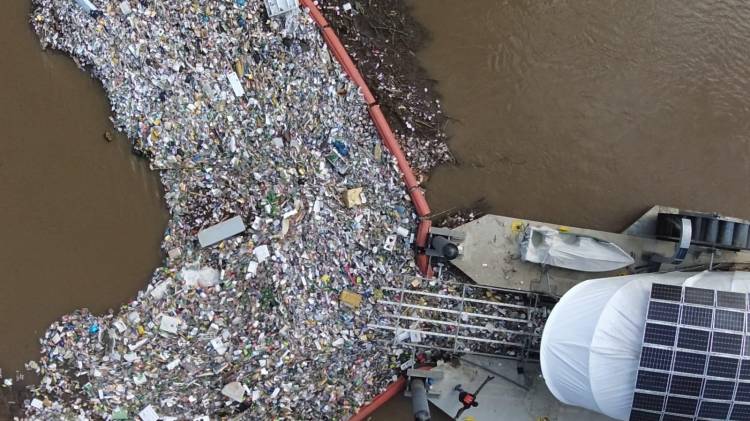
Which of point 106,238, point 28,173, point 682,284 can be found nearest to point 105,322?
point 106,238

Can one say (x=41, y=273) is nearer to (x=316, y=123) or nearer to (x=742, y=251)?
(x=316, y=123)

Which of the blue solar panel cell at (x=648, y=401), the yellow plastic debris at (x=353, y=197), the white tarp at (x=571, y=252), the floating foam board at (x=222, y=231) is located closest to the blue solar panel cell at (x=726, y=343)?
the blue solar panel cell at (x=648, y=401)

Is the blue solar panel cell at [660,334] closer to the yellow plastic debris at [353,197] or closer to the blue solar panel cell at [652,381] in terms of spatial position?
the blue solar panel cell at [652,381]

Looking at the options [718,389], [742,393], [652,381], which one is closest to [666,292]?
[652,381]

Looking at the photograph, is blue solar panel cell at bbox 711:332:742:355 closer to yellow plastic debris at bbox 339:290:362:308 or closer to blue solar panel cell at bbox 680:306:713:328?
blue solar panel cell at bbox 680:306:713:328

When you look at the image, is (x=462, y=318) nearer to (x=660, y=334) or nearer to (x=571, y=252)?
(x=571, y=252)

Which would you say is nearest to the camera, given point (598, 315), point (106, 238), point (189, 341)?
point (598, 315)

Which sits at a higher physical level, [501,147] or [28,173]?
[28,173]
